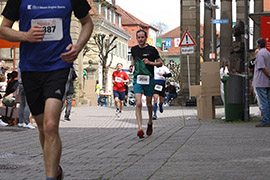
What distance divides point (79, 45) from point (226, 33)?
33782 mm

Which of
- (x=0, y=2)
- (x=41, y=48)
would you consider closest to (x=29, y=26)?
(x=41, y=48)

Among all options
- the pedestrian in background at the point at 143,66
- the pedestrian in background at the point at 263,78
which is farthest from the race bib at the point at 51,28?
the pedestrian in background at the point at 263,78

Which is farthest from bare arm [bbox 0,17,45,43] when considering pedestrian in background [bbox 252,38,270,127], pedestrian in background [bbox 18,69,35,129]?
pedestrian in background [bbox 18,69,35,129]

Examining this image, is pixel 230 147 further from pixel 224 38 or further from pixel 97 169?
pixel 224 38

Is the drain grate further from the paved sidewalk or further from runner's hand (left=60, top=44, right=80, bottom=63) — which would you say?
runner's hand (left=60, top=44, right=80, bottom=63)

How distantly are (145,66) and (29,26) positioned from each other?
6.98 m

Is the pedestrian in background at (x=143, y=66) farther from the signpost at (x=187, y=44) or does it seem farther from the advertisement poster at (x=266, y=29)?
the signpost at (x=187, y=44)

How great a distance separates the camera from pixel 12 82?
→ 16.9m

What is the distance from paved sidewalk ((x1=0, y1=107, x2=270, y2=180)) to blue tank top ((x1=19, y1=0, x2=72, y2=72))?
152cm

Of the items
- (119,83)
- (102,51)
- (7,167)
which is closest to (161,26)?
(102,51)

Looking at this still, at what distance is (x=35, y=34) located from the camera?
5293mm

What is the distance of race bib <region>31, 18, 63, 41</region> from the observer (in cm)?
532

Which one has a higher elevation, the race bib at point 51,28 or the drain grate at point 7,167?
the race bib at point 51,28

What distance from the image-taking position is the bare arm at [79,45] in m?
5.31
